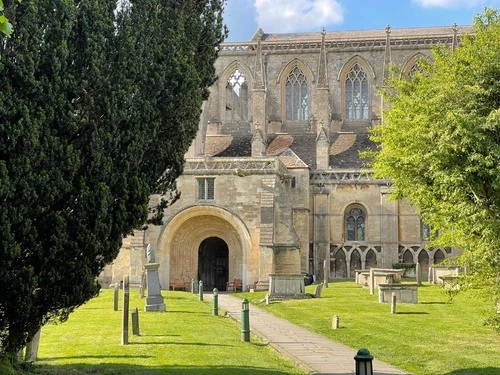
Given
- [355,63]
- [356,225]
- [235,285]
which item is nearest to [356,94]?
[355,63]

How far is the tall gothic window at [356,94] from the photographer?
51.2 metres

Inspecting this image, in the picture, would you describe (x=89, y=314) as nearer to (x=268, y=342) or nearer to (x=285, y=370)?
(x=268, y=342)

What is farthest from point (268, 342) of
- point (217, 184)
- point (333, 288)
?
point (217, 184)

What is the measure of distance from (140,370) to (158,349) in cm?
255

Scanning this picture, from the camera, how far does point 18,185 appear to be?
32.2 ft

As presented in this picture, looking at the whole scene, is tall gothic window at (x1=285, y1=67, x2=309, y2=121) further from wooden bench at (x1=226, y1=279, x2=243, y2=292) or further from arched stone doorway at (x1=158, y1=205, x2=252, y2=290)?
wooden bench at (x1=226, y1=279, x2=243, y2=292)

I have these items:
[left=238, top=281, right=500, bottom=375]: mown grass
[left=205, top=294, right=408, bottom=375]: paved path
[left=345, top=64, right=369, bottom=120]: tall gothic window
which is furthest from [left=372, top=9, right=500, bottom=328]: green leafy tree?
[left=345, top=64, right=369, bottom=120]: tall gothic window

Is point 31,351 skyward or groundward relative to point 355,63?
groundward

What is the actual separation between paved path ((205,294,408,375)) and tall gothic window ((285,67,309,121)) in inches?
1218

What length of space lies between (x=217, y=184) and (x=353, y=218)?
38.6ft

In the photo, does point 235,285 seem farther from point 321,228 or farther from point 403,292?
point 403,292

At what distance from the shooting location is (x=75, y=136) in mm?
10992

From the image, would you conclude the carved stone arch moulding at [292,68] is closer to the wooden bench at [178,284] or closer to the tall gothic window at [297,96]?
the tall gothic window at [297,96]

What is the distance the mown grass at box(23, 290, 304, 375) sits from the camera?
39.8 ft
